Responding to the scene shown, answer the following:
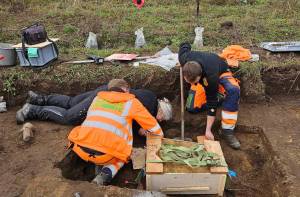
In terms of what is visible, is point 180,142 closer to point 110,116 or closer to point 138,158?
point 138,158

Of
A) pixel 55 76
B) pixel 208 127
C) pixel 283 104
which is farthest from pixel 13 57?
pixel 283 104

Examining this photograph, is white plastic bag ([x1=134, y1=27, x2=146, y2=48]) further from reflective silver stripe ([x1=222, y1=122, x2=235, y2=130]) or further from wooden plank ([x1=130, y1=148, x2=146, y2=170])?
wooden plank ([x1=130, y1=148, x2=146, y2=170])

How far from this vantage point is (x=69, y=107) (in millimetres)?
5828

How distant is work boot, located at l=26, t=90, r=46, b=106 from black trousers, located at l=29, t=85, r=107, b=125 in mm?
56

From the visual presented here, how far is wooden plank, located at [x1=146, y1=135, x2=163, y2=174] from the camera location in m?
4.30

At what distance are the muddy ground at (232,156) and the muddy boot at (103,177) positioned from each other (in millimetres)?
259

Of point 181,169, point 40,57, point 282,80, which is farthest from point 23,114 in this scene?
point 282,80

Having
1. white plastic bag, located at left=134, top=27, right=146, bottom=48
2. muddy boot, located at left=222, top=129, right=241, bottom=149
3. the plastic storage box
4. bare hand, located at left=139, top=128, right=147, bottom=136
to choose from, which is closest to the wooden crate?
bare hand, located at left=139, top=128, right=147, bottom=136

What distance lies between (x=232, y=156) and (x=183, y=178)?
1297mm

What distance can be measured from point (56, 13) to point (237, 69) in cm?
555

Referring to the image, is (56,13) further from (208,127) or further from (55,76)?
(208,127)

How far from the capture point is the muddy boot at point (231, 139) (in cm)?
541

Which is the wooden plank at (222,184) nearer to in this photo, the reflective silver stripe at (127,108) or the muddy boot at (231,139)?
the muddy boot at (231,139)

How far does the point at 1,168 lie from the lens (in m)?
4.71
